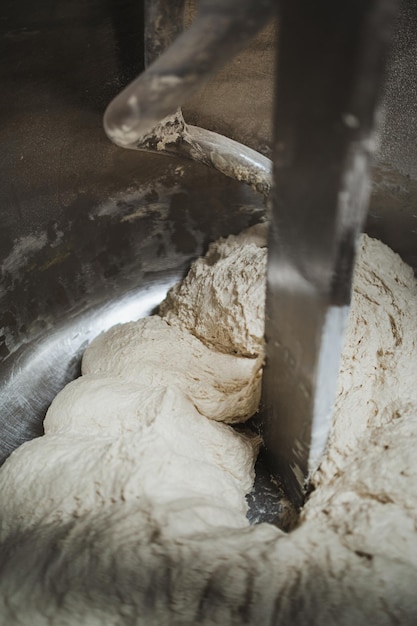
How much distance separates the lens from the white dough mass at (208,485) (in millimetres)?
581

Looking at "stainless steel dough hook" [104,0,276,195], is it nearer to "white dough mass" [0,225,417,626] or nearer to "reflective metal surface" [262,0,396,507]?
"reflective metal surface" [262,0,396,507]

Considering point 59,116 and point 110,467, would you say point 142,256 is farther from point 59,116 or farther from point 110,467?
point 110,467

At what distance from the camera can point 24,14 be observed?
2.60 feet

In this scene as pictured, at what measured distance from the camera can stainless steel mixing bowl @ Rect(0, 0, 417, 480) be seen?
0.88 meters

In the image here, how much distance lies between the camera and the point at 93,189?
41.5 inches

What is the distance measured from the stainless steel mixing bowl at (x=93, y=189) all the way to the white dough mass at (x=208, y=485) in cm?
14

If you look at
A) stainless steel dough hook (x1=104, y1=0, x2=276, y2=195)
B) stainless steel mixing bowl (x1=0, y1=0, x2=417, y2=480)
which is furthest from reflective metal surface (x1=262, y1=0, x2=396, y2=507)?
stainless steel mixing bowl (x1=0, y1=0, x2=417, y2=480)

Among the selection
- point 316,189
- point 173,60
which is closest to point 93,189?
point 173,60

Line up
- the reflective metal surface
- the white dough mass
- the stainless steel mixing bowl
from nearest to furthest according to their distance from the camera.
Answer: the reflective metal surface
the white dough mass
the stainless steel mixing bowl

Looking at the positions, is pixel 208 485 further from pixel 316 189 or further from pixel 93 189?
pixel 93 189

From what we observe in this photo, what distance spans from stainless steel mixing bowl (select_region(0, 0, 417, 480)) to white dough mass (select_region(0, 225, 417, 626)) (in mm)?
136

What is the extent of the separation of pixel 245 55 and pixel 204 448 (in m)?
0.65

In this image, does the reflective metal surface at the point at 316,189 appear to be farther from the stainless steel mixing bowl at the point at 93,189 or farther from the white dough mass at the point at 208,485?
the stainless steel mixing bowl at the point at 93,189

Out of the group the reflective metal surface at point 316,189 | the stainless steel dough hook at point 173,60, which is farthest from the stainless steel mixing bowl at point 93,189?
the reflective metal surface at point 316,189
